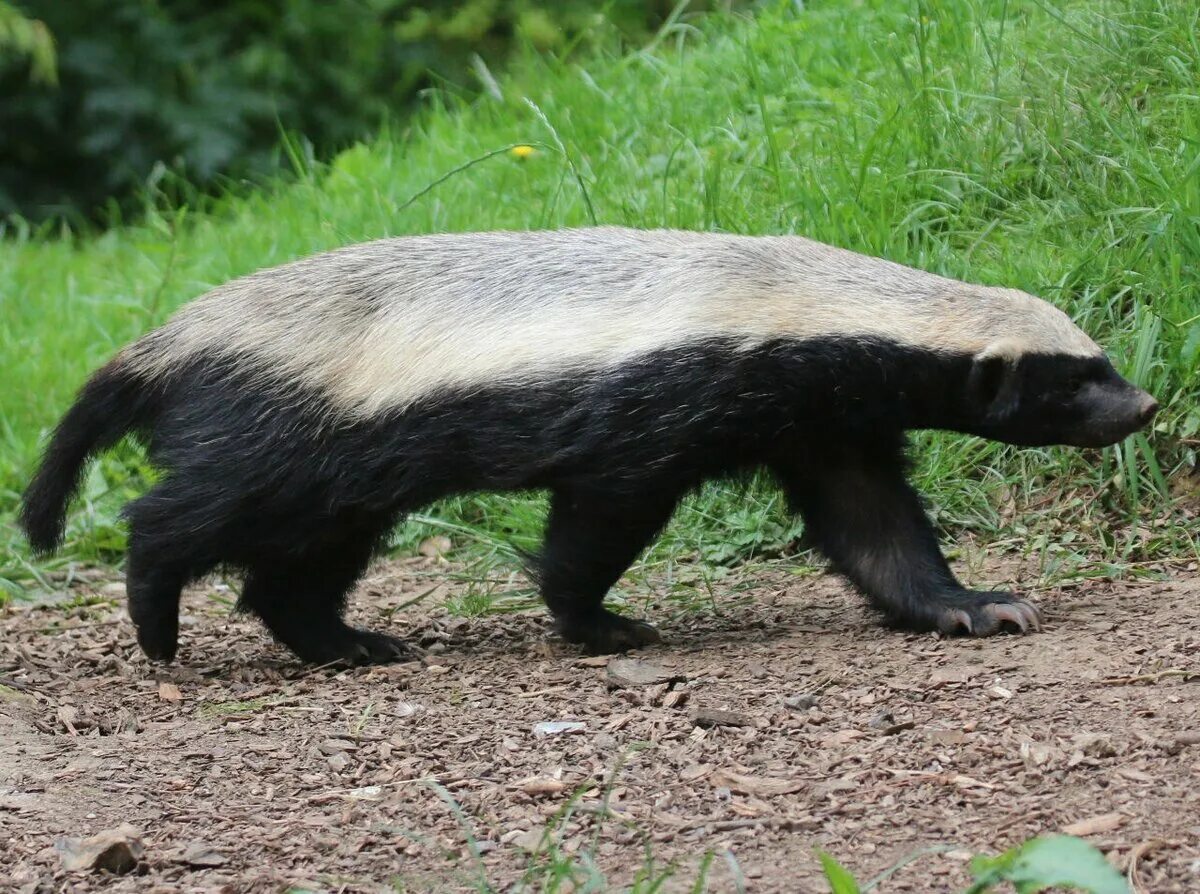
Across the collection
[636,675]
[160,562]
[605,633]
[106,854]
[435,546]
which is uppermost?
[106,854]

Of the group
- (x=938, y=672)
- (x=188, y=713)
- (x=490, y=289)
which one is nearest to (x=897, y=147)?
(x=490, y=289)

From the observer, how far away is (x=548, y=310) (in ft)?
13.6

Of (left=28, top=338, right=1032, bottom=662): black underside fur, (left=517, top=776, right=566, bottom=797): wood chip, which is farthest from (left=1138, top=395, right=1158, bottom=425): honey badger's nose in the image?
(left=517, top=776, right=566, bottom=797): wood chip

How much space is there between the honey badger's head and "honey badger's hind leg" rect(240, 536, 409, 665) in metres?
1.83

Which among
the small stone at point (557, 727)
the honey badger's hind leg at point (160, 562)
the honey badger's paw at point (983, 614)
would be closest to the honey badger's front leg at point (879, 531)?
the honey badger's paw at point (983, 614)

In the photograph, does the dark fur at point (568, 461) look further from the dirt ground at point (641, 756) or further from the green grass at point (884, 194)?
the green grass at point (884, 194)

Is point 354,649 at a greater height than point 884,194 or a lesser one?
lesser

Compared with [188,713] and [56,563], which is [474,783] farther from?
[56,563]

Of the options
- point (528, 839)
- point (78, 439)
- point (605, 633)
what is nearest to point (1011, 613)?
point (605, 633)

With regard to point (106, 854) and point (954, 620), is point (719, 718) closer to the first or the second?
point (954, 620)

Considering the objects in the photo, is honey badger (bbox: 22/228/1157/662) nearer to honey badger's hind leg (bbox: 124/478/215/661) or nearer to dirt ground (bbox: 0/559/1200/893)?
honey badger's hind leg (bbox: 124/478/215/661)

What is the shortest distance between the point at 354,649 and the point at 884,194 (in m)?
2.45

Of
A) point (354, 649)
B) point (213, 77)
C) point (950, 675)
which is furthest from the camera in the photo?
point (213, 77)

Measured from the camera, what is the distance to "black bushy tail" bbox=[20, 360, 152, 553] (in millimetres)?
4621
